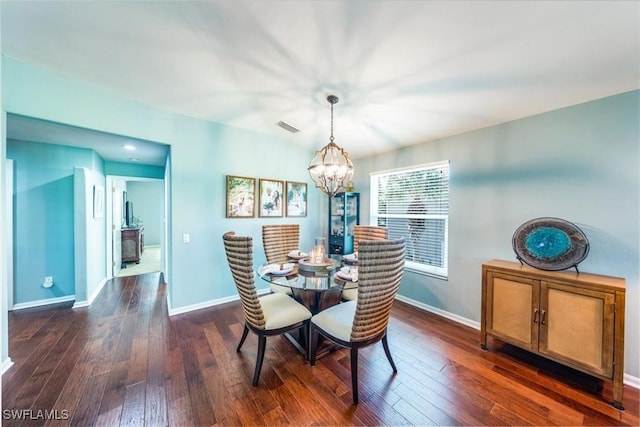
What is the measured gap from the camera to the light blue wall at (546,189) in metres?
1.90

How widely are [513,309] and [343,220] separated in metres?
2.55

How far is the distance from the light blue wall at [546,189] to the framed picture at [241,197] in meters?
2.58

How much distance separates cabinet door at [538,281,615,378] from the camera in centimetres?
171

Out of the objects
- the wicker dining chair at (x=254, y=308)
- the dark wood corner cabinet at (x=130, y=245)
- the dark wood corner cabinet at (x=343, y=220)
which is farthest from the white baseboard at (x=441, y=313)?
the dark wood corner cabinet at (x=130, y=245)

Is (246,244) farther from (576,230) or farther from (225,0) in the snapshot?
(576,230)

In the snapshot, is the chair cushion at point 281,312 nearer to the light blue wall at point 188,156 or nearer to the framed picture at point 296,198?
the light blue wall at point 188,156

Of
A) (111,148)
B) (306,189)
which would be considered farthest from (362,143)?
(111,148)

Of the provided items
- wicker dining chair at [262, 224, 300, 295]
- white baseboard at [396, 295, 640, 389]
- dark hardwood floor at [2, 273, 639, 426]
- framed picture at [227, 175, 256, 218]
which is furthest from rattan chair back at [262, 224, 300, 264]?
white baseboard at [396, 295, 640, 389]

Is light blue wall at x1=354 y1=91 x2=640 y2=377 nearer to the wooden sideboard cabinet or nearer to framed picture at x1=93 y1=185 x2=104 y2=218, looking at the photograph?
the wooden sideboard cabinet

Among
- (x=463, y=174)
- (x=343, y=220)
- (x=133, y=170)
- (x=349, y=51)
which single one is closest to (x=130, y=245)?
(x=133, y=170)

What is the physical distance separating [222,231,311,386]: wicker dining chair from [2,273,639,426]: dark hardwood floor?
0.36 m

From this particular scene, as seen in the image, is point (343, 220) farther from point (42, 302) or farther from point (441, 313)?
point (42, 302)

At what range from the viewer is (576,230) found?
203 centimetres

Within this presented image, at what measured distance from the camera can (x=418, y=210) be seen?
3.48 meters
